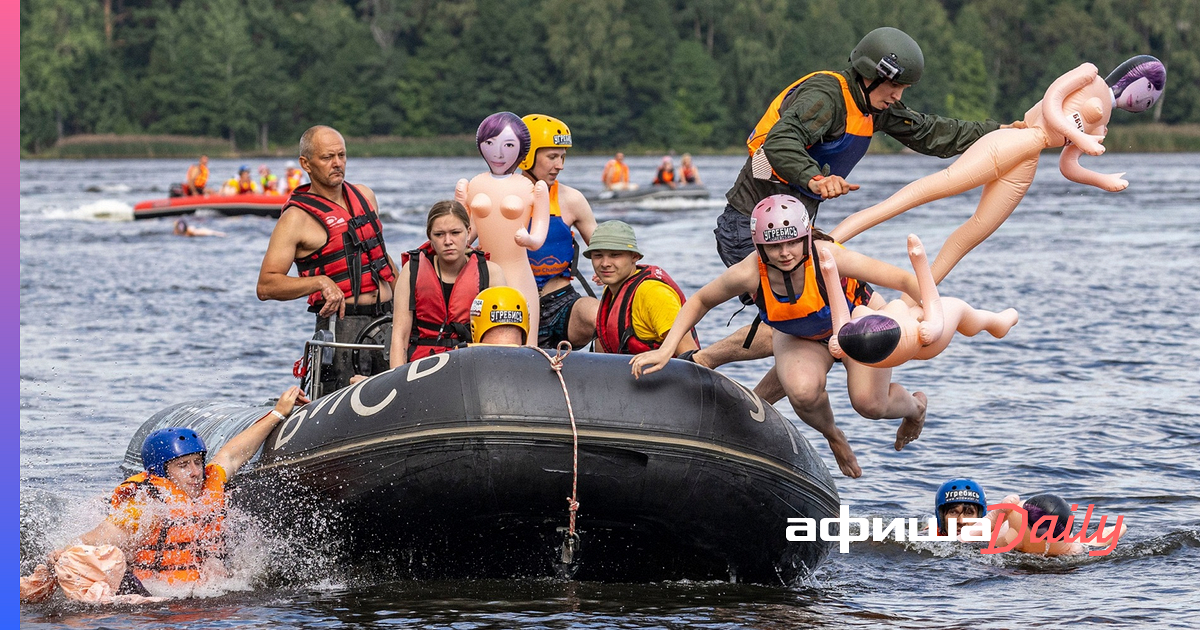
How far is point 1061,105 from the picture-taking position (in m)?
6.48

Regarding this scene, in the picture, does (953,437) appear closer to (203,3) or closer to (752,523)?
(752,523)

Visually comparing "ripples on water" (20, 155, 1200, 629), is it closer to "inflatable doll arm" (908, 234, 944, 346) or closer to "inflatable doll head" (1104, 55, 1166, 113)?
"inflatable doll arm" (908, 234, 944, 346)

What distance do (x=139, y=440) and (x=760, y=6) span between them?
8446 centimetres

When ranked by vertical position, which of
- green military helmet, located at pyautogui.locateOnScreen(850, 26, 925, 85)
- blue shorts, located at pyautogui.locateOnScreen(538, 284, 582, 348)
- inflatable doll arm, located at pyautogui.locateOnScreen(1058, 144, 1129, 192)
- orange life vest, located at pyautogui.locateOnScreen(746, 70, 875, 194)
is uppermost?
green military helmet, located at pyautogui.locateOnScreen(850, 26, 925, 85)

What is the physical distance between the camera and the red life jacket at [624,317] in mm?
7348

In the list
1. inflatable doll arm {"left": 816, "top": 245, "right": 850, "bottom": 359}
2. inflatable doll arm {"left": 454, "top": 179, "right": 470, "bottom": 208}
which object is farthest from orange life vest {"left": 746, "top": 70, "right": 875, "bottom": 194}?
inflatable doll arm {"left": 454, "top": 179, "right": 470, "bottom": 208}

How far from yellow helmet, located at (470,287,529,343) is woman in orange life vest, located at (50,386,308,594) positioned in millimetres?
1377

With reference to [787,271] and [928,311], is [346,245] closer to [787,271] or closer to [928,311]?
[787,271]

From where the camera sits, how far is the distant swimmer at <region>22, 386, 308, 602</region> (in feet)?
22.5

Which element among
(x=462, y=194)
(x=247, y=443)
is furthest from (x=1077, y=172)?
(x=247, y=443)

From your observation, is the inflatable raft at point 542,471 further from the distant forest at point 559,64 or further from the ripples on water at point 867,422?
the distant forest at point 559,64

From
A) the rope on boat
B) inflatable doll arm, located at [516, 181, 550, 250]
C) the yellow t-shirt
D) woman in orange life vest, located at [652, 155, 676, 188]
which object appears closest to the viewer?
the rope on boat

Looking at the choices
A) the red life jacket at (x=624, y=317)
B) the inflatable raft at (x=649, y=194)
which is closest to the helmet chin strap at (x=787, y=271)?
the red life jacket at (x=624, y=317)

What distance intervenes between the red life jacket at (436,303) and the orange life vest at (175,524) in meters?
1.16
